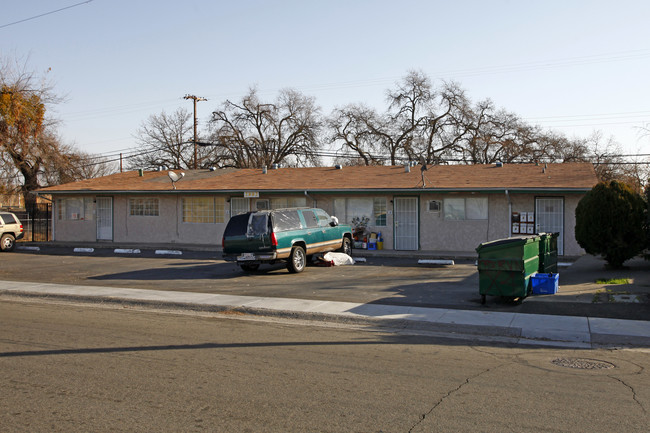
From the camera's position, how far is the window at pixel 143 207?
90.3 feet

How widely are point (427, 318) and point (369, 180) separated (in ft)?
50.8

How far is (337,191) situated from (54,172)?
3050 cm

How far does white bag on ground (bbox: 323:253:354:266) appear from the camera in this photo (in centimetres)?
1889

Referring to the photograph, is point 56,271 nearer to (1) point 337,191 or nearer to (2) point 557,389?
(1) point 337,191

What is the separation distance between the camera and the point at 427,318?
397 inches

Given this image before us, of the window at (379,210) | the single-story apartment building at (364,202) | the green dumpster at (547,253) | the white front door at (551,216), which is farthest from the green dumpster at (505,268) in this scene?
the window at (379,210)

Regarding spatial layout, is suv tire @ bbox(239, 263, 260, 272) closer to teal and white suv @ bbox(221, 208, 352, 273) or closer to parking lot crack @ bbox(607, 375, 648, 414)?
teal and white suv @ bbox(221, 208, 352, 273)

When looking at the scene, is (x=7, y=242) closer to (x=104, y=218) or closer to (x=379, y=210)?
(x=104, y=218)

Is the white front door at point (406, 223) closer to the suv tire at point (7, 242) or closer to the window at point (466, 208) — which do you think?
the window at point (466, 208)

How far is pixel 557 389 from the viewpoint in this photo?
237 inches

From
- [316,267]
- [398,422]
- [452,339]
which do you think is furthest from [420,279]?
[398,422]

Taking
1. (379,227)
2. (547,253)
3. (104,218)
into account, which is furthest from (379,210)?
(104,218)

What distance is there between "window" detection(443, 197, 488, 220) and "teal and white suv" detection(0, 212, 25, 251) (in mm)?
19688

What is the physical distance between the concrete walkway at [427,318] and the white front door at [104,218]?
50.1ft
